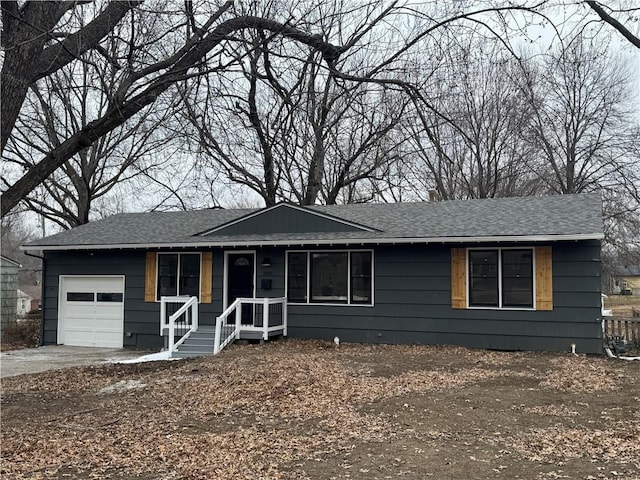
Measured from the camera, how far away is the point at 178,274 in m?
14.7

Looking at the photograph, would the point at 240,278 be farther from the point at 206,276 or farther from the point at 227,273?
the point at 206,276

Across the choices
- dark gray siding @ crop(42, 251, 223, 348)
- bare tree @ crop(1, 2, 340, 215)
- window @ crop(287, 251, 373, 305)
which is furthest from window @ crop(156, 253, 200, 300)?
bare tree @ crop(1, 2, 340, 215)

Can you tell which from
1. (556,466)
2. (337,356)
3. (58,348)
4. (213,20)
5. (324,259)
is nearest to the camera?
(556,466)

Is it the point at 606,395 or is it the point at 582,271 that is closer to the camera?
the point at 606,395

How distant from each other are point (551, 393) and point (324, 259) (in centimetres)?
678

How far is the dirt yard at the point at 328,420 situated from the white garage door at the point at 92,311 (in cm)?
470

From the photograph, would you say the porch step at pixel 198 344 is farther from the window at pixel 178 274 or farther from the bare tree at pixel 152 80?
the bare tree at pixel 152 80

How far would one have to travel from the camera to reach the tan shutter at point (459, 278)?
12.4 metres

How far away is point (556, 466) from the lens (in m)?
4.83

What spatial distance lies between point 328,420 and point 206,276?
27.7 ft

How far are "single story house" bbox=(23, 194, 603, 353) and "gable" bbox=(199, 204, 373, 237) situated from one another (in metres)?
0.02

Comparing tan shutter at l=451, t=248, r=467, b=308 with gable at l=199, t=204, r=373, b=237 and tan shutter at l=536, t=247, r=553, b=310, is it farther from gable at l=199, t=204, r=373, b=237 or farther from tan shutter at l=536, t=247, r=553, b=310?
gable at l=199, t=204, r=373, b=237

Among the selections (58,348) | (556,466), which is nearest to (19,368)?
(58,348)

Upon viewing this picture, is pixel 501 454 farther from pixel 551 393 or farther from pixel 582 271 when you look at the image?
pixel 582 271
